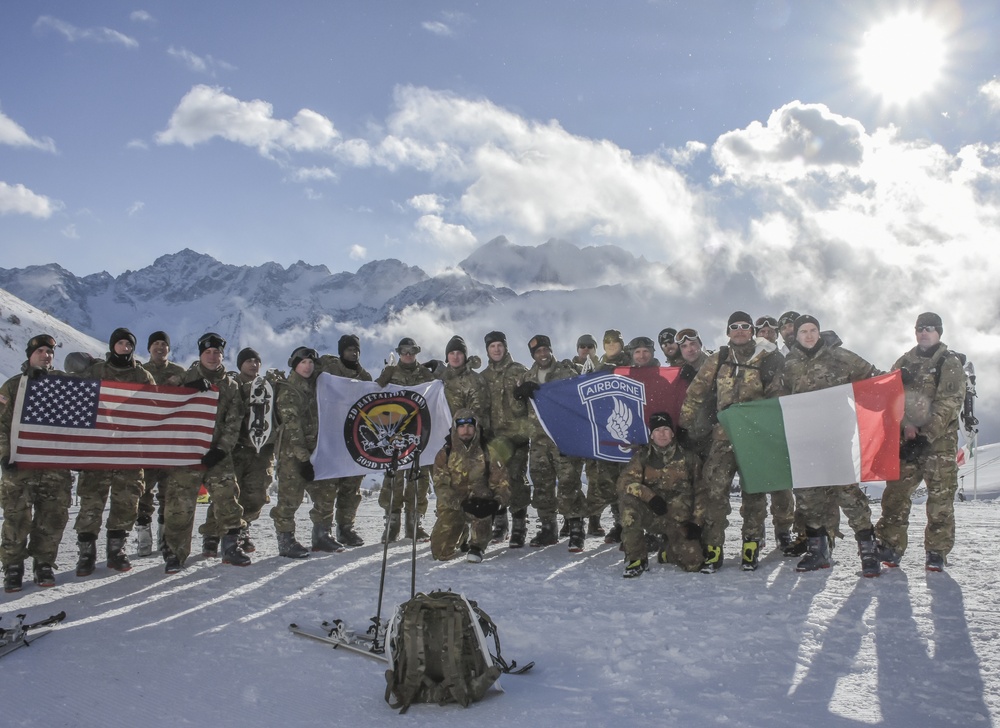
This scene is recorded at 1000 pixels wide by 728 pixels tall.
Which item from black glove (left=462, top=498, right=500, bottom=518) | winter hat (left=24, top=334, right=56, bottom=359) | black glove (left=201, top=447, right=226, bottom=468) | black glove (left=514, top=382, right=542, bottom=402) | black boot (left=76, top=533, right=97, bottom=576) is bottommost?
black boot (left=76, top=533, right=97, bottom=576)

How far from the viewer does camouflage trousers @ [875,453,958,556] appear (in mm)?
6871

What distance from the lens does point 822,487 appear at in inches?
285

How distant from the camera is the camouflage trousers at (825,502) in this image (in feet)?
23.3

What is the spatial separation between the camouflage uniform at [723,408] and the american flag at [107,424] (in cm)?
559

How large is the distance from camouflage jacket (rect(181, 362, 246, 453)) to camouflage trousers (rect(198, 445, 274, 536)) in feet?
1.52

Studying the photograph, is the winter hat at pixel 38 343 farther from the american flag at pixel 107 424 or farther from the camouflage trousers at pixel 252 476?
the camouflage trousers at pixel 252 476

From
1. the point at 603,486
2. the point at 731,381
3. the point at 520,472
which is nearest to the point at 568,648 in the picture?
the point at 731,381

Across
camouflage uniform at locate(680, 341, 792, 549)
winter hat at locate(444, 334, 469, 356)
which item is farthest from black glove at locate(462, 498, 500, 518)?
winter hat at locate(444, 334, 469, 356)

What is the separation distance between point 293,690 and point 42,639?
248 cm

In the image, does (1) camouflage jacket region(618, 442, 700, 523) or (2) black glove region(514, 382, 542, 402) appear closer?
(1) camouflage jacket region(618, 442, 700, 523)

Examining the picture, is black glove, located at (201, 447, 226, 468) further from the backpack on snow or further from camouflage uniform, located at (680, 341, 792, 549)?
camouflage uniform, located at (680, 341, 792, 549)

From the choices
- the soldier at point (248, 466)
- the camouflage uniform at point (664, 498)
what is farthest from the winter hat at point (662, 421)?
the soldier at point (248, 466)

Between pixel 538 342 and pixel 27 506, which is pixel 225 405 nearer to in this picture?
pixel 27 506

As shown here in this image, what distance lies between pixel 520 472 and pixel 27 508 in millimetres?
5586
